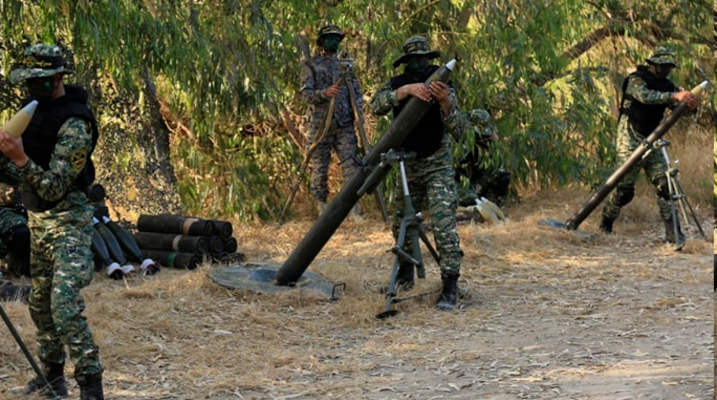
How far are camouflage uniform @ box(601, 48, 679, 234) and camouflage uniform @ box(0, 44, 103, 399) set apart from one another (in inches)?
250

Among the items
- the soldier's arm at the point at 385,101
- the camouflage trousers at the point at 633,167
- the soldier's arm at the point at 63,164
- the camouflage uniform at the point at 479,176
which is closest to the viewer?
the soldier's arm at the point at 63,164

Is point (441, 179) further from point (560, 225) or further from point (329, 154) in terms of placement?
point (560, 225)

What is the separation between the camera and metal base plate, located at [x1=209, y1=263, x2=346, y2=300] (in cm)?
820

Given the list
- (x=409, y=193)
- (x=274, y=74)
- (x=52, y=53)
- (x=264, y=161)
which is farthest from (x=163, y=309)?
(x=264, y=161)

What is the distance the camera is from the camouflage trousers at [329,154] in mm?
11242

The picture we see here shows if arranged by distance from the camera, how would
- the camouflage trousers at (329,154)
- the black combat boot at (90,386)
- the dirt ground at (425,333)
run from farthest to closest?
the camouflage trousers at (329,154), the dirt ground at (425,333), the black combat boot at (90,386)

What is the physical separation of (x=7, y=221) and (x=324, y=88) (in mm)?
3592

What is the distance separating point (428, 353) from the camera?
6480mm

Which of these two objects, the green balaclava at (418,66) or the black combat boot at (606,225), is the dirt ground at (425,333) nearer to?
the black combat boot at (606,225)

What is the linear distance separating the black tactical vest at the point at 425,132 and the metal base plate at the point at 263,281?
4.32ft

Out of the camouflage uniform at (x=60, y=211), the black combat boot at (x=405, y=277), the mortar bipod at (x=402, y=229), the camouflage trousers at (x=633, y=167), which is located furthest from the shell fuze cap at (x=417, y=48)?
the camouflage trousers at (x=633, y=167)

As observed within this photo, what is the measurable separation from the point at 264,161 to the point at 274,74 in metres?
1.75

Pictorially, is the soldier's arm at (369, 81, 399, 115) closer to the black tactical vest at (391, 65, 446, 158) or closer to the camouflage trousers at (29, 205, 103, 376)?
the black tactical vest at (391, 65, 446, 158)

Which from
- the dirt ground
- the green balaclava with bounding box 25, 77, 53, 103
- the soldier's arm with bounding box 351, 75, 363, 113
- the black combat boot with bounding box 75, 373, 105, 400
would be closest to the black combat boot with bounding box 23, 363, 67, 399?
the dirt ground
